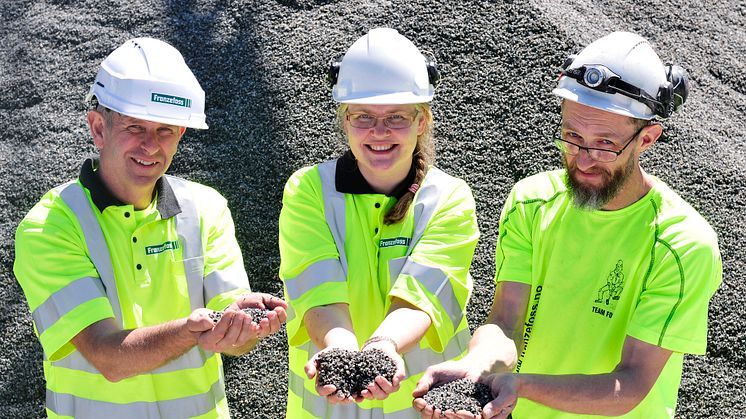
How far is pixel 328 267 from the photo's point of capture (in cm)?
310

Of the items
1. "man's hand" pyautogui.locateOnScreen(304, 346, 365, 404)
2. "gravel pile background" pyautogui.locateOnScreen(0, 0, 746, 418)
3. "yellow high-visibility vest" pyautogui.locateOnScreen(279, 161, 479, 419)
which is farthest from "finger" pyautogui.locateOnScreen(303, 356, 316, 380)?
"gravel pile background" pyautogui.locateOnScreen(0, 0, 746, 418)

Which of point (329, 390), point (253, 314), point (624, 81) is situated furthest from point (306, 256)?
point (624, 81)

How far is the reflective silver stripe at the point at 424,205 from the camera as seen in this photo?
321 cm

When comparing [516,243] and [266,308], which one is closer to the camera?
[266,308]

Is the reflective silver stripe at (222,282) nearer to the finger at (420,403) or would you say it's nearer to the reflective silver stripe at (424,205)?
→ the reflective silver stripe at (424,205)

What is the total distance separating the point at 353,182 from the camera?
3227 mm

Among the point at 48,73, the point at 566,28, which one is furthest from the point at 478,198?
the point at 48,73

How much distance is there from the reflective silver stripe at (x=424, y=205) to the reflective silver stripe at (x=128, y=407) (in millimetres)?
940

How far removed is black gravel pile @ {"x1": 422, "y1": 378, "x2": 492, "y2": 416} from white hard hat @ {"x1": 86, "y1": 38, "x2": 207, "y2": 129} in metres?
1.31

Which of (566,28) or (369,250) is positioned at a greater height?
(566,28)

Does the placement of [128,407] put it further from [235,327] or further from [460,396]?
[460,396]

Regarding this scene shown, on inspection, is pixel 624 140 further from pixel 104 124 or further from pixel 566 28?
pixel 566 28

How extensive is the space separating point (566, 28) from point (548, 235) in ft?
8.25

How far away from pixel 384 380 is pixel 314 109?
8.82 feet
